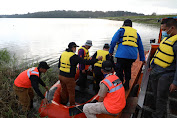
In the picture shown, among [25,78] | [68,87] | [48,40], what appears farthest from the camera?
[48,40]

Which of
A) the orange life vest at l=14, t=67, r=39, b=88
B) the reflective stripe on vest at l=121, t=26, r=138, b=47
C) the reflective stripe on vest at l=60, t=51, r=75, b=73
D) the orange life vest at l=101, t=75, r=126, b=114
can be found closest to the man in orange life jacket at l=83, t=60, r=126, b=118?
the orange life vest at l=101, t=75, r=126, b=114

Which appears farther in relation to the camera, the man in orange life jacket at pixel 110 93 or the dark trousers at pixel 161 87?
the dark trousers at pixel 161 87

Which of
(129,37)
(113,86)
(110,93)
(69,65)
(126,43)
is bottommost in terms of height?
(110,93)

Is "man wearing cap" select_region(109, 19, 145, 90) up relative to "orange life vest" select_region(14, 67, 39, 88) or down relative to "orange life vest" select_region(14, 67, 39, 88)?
up

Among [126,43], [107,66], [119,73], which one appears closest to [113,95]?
[107,66]

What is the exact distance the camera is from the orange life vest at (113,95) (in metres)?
2.15

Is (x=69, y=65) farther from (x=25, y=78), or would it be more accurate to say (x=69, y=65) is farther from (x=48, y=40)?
(x=48, y=40)

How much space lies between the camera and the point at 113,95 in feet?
7.13

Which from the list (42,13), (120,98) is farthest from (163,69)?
(42,13)

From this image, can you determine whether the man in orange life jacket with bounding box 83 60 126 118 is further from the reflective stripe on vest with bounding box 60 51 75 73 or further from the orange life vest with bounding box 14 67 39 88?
the orange life vest with bounding box 14 67 39 88

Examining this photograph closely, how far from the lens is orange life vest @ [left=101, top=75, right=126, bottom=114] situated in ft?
7.06

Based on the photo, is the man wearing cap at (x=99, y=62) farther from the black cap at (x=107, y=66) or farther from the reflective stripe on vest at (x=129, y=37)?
the black cap at (x=107, y=66)

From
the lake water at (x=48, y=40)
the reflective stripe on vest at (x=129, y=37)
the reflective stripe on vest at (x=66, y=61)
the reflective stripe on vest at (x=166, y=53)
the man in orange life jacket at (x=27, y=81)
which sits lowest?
Answer: the lake water at (x=48, y=40)

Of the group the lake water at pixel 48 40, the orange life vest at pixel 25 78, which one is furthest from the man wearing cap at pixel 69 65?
the lake water at pixel 48 40
